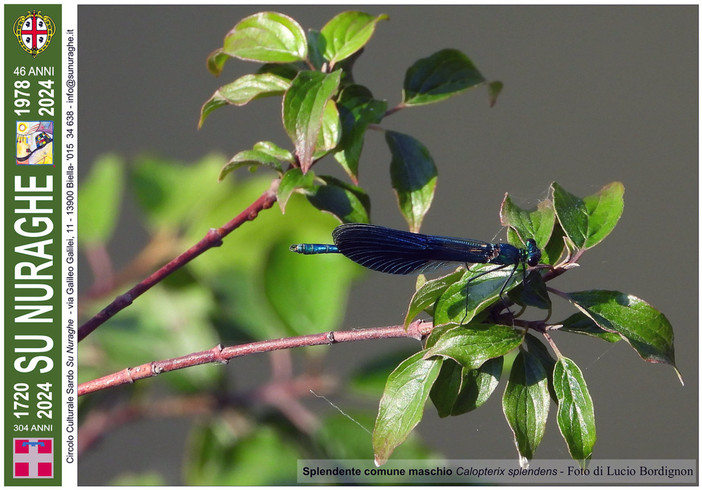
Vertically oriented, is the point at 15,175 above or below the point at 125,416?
above

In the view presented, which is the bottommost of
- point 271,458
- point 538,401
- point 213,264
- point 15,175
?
point 271,458

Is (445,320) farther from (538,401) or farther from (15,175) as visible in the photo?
(15,175)

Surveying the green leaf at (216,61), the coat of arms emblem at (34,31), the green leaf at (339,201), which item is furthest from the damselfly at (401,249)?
the coat of arms emblem at (34,31)

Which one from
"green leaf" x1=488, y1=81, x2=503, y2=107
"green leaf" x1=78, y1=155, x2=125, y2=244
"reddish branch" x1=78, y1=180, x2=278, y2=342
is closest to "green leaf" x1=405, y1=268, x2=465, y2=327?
"reddish branch" x1=78, y1=180, x2=278, y2=342

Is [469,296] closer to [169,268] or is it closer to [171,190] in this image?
[169,268]

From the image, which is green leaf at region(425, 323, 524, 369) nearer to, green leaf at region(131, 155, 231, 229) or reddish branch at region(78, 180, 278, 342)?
reddish branch at region(78, 180, 278, 342)

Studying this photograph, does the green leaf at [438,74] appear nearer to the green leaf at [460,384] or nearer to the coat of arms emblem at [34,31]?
the green leaf at [460,384]

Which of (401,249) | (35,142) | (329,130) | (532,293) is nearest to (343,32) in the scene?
(329,130)

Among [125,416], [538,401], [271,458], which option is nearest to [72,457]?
[125,416]
